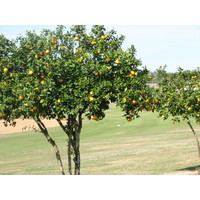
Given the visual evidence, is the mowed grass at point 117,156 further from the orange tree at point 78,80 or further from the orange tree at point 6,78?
the orange tree at point 6,78

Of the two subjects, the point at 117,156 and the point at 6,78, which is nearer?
the point at 6,78

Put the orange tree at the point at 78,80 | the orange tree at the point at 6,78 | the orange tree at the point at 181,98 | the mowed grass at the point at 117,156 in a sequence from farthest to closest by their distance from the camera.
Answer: the mowed grass at the point at 117,156
the orange tree at the point at 181,98
the orange tree at the point at 6,78
the orange tree at the point at 78,80

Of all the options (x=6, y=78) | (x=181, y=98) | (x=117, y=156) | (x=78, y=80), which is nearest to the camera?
(x=78, y=80)

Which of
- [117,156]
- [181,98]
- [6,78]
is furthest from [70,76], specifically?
[117,156]

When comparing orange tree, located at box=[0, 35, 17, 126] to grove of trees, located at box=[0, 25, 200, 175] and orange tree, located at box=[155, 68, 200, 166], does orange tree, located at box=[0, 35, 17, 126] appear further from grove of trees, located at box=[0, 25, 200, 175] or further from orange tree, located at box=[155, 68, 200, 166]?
orange tree, located at box=[155, 68, 200, 166]

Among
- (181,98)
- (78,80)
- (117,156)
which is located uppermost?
(78,80)

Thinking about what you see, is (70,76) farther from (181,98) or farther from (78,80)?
(181,98)

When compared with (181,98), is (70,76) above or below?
above

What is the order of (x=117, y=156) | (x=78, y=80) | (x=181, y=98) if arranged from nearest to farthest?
(x=78, y=80) < (x=181, y=98) < (x=117, y=156)

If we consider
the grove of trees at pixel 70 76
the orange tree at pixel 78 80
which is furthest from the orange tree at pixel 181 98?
the orange tree at pixel 78 80

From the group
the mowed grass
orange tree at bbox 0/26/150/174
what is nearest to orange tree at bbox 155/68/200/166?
orange tree at bbox 0/26/150/174
